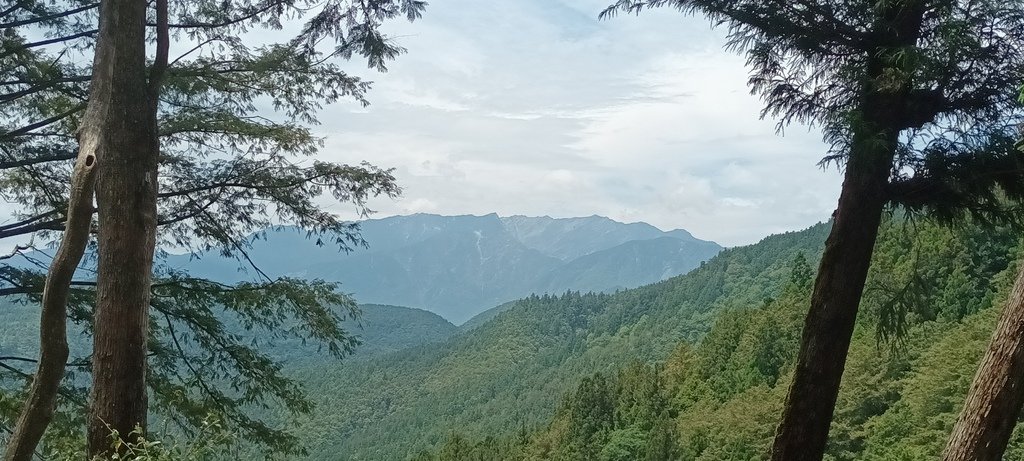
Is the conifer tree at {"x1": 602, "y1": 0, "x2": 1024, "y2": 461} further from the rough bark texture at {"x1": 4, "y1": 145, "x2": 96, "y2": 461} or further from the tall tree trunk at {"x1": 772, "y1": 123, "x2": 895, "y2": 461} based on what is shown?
the rough bark texture at {"x1": 4, "y1": 145, "x2": 96, "y2": 461}

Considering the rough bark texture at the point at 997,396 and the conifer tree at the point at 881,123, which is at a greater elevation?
the conifer tree at the point at 881,123

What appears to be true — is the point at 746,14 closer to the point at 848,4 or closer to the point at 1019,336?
the point at 848,4

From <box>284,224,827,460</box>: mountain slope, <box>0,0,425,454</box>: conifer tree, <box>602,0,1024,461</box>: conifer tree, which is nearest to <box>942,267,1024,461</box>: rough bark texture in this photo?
<box>602,0,1024,461</box>: conifer tree

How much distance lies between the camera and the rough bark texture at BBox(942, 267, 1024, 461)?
9.11 ft

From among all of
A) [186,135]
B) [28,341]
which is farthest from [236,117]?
[28,341]

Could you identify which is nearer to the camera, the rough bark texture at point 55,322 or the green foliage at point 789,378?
the rough bark texture at point 55,322

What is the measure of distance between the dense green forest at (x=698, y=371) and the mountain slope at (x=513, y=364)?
285 mm

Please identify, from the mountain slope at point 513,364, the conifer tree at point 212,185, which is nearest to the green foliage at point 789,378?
the conifer tree at point 212,185

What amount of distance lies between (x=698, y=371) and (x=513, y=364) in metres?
52.5

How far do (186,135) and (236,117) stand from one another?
43cm

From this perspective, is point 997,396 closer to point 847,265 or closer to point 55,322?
point 847,265

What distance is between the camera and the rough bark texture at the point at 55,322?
288 cm

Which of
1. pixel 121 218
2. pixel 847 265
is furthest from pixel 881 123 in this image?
pixel 121 218

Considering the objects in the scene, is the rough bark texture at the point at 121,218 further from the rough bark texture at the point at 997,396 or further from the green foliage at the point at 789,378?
the green foliage at the point at 789,378
